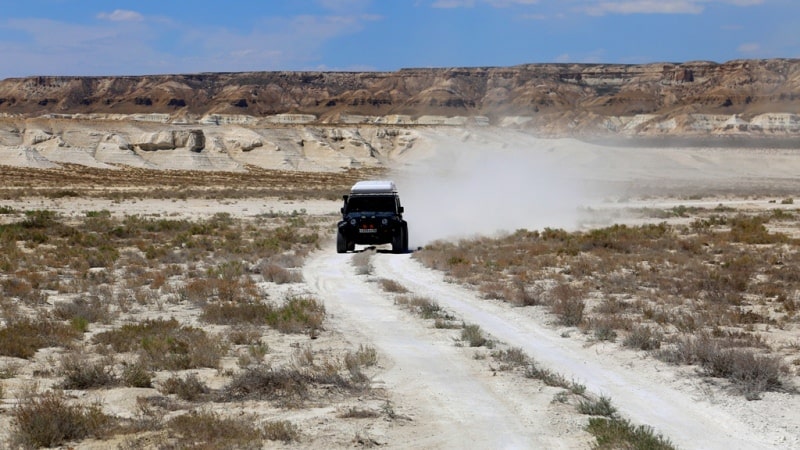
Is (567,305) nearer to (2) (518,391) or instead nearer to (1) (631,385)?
(1) (631,385)

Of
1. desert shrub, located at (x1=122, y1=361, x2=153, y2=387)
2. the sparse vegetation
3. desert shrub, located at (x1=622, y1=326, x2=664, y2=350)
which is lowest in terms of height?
the sparse vegetation

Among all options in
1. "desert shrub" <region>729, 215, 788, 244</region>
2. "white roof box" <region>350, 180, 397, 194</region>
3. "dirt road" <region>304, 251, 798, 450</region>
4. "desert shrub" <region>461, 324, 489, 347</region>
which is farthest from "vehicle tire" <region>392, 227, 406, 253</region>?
"desert shrub" <region>461, 324, 489, 347</region>

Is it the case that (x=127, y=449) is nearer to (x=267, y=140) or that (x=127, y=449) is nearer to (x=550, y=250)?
(x=550, y=250)

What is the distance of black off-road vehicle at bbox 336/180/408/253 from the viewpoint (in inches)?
1078

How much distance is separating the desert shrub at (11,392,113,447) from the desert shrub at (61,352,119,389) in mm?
1298

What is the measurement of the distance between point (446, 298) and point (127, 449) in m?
10.7

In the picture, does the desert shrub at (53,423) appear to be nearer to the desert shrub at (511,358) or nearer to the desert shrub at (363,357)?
the desert shrub at (363,357)

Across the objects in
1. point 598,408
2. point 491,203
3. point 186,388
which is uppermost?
point 186,388

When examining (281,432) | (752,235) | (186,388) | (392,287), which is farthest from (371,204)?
(281,432)

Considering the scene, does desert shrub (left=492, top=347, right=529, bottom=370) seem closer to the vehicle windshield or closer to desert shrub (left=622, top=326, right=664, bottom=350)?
desert shrub (left=622, top=326, right=664, bottom=350)

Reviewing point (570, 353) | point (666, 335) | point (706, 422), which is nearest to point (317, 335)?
point (570, 353)

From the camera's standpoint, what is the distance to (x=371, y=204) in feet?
92.7

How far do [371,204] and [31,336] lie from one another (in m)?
16.4

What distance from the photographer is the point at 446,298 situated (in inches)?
702
